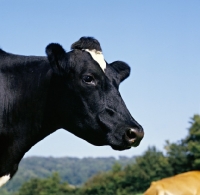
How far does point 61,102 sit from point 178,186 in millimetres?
16230

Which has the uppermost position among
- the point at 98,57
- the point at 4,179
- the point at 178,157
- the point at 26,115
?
the point at 178,157

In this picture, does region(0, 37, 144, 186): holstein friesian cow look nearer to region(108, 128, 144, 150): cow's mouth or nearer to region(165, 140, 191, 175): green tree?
region(108, 128, 144, 150): cow's mouth

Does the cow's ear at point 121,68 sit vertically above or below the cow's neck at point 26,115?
above

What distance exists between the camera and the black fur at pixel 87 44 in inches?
187

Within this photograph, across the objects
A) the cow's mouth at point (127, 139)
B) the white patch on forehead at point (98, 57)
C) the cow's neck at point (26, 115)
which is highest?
the white patch on forehead at point (98, 57)

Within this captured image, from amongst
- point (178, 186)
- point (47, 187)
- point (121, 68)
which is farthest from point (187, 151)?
point (121, 68)

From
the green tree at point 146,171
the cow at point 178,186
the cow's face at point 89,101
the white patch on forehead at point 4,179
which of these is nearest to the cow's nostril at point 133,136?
the cow's face at point 89,101

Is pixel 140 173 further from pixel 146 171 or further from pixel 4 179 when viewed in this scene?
pixel 4 179

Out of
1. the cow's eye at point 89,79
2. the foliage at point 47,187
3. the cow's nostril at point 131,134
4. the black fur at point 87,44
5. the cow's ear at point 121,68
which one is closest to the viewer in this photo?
Answer: the cow's nostril at point 131,134

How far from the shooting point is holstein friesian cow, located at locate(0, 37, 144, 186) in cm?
444

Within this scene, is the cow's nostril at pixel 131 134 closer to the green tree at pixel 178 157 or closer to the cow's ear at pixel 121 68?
the cow's ear at pixel 121 68

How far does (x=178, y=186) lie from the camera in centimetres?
2014

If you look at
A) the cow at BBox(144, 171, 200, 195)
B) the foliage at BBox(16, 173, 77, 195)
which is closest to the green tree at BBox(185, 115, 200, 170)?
the foliage at BBox(16, 173, 77, 195)

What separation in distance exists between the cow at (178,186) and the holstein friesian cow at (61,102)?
14.7 meters
